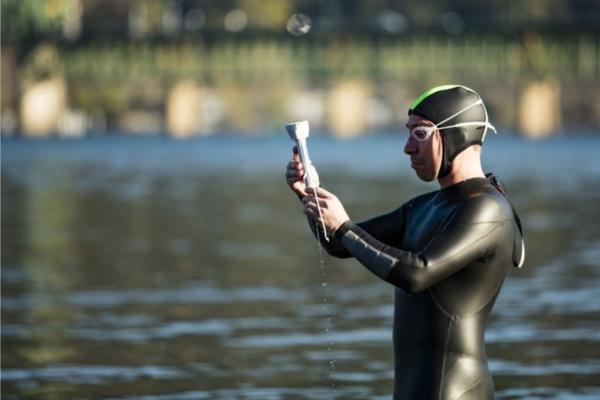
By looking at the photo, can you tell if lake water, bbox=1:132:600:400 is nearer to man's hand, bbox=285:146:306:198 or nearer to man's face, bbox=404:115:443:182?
man's hand, bbox=285:146:306:198

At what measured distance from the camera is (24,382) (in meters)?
16.5

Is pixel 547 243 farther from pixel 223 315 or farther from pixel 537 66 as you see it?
pixel 537 66

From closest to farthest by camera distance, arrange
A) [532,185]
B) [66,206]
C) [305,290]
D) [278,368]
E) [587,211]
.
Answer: [278,368]
[305,290]
[587,211]
[66,206]
[532,185]

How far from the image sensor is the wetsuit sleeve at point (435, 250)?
8094 millimetres

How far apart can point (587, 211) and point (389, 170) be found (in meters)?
45.7

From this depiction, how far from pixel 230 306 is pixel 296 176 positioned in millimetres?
15363

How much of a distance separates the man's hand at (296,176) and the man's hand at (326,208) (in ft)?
1.06

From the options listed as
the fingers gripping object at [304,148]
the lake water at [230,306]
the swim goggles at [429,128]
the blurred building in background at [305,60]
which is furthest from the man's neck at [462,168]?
the blurred building in background at [305,60]

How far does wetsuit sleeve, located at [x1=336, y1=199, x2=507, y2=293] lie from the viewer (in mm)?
8094

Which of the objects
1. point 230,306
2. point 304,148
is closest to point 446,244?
point 304,148

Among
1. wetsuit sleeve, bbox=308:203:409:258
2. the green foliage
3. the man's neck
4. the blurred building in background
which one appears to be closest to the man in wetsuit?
the man's neck

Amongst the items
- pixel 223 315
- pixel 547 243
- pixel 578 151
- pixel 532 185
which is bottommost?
pixel 578 151

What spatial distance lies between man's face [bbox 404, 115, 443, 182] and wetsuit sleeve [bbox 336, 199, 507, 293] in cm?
24

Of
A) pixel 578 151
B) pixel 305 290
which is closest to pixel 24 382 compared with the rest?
pixel 305 290
